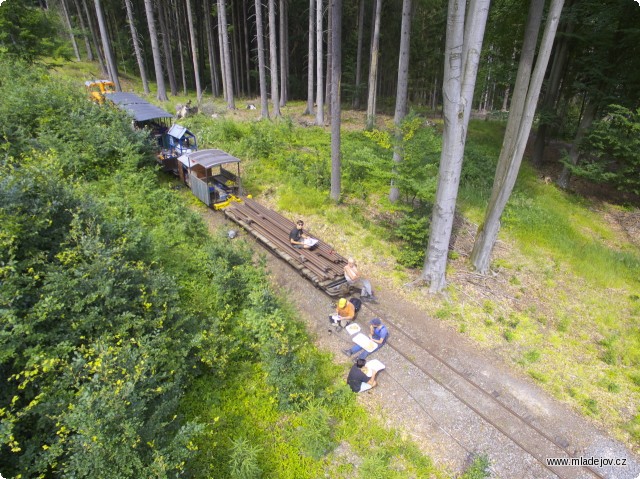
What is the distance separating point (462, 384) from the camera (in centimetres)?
815

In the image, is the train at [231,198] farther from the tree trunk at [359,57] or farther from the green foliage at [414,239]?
the tree trunk at [359,57]

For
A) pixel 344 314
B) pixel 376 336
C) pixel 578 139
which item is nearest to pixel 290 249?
pixel 344 314

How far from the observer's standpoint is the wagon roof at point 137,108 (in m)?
18.1

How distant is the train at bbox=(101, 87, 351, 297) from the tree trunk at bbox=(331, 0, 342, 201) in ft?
11.2

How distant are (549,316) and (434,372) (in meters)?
5.05

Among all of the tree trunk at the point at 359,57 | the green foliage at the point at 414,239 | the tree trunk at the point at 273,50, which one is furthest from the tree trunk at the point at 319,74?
the green foliage at the point at 414,239

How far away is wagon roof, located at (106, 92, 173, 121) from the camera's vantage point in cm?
A: 1809

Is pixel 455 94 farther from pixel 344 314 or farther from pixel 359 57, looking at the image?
pixel 359 57

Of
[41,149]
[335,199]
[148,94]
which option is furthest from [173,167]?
[148,94]

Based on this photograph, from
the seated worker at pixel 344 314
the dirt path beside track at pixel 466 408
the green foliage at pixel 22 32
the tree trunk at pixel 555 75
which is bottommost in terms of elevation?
the dirt path beside track at pixel 466 408

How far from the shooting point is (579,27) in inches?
744

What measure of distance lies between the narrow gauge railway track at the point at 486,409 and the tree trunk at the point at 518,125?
4888 millimetres

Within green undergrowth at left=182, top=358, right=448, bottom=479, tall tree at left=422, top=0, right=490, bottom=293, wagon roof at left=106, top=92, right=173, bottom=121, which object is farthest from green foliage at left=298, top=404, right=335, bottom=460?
wagon roof at left=106, top=92, right=173, bottom=121

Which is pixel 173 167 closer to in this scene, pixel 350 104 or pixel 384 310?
pixel 384 310
